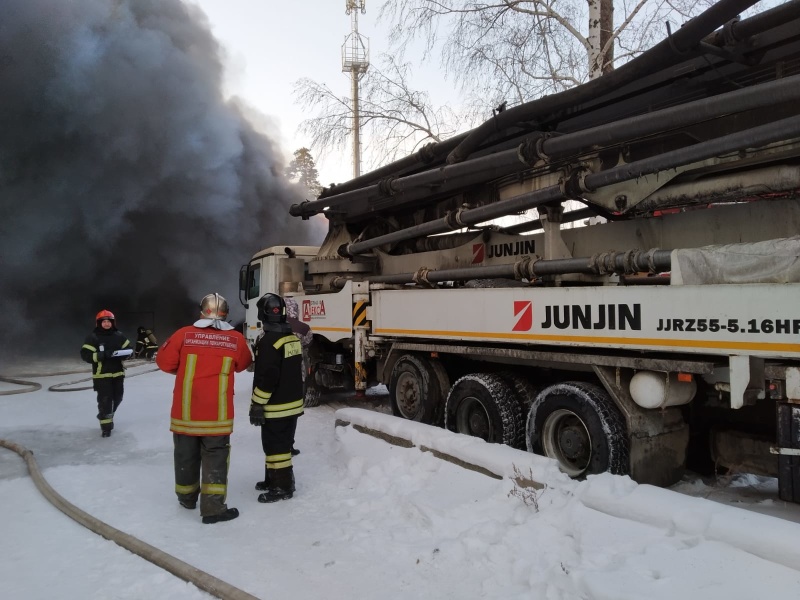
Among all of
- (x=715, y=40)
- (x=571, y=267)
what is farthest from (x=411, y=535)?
(x=715, y=40)

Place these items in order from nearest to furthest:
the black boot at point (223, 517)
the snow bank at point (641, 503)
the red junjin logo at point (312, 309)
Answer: the snow bank at point (641, 503) < the black boot at point (223, 517) < the red junjin logo at point (312, 309)

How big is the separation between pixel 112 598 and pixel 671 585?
2.63 meters

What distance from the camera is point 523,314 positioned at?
4.99m

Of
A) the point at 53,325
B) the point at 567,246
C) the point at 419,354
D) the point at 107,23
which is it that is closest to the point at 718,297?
the point at 567,246

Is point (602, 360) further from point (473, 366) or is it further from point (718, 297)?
point (473, 366)

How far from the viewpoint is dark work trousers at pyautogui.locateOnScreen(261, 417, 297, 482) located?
4.48 m

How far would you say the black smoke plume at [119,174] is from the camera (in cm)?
1464

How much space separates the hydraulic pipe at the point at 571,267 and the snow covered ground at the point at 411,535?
1.60 m

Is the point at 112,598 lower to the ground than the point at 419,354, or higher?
lower

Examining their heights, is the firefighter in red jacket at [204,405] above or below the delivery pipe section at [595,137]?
below

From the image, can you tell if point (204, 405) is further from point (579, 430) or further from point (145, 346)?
point (145, 346)

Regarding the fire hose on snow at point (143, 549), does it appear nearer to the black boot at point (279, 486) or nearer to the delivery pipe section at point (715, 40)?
the black boot at point (279, 486)

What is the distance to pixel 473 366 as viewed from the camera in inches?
250

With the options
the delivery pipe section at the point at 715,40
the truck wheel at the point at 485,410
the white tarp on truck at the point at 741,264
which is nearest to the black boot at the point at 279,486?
the truck wheel at the point at 485,410
